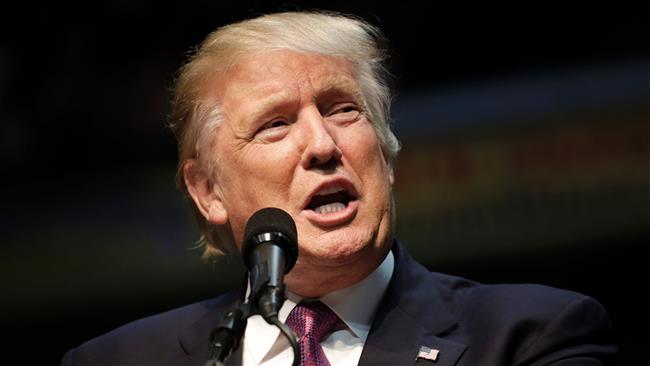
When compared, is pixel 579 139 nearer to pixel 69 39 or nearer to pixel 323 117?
pixel 323 117

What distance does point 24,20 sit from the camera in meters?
5.23

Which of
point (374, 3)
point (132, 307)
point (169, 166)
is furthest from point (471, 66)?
point (132, 307)

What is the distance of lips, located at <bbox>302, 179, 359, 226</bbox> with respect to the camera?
2570 mm

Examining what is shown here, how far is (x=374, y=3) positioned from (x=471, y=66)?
20.2 inches

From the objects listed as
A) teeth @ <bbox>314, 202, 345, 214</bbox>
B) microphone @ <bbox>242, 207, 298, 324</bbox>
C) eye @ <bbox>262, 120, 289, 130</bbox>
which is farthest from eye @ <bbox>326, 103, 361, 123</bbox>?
microphone @ <bbox>242, 207, 298, 324</bbox>

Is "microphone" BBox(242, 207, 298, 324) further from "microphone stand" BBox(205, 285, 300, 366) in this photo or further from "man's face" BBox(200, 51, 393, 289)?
"man's face" BBox(200, 51, 393, 289)

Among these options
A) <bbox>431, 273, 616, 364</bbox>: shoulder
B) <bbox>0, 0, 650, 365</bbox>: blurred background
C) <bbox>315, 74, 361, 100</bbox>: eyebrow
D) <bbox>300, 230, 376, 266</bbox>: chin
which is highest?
<bbox>315, 74, 361, 100</bbox>: eyebrow

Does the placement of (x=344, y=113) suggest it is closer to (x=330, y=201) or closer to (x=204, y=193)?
(x=330, y=201)

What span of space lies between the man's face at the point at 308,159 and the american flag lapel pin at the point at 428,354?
0.82 ft

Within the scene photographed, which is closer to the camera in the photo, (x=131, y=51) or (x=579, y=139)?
(x=579, y=139)

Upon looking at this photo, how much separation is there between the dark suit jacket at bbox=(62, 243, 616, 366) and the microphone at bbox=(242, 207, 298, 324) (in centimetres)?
58

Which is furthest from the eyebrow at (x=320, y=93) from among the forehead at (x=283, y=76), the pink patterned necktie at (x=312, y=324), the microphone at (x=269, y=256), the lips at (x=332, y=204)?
the microphone at (x=269, y=256)

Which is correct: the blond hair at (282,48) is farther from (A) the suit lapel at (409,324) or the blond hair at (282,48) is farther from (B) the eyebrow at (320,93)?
(A) the suit lapel at (409,324)

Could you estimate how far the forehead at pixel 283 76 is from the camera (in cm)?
271
